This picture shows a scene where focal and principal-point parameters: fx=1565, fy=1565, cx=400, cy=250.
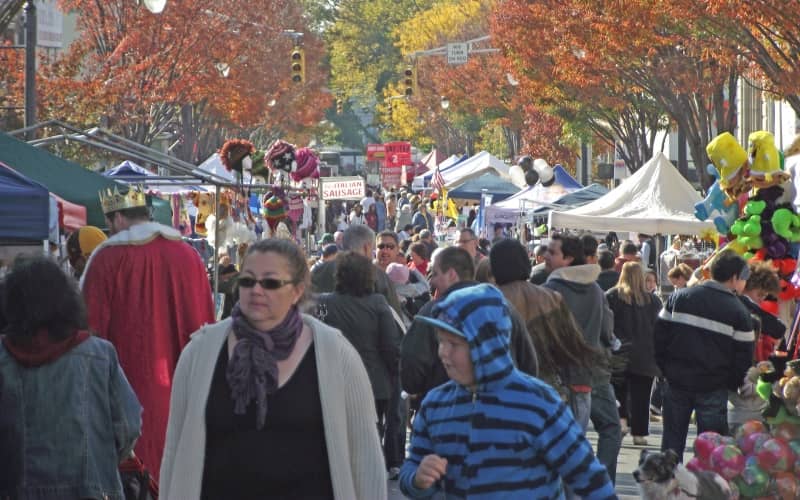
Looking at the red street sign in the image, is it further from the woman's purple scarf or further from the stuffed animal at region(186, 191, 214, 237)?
the woman's purple scarf

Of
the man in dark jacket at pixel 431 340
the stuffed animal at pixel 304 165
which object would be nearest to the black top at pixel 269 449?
the man in dark jacket at pixel 431 340

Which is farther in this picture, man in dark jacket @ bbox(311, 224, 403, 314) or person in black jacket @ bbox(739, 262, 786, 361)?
person in black jacket @ bbox(739, 262, 786, 361)

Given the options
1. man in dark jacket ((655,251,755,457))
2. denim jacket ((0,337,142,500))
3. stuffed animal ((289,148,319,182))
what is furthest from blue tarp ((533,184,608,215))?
denim jacket ((0,337,142,500))

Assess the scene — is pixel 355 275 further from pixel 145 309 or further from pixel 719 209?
pixel 719 209

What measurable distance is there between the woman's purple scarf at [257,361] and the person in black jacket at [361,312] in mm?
4888

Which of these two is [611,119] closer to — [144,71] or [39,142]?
[144,71]

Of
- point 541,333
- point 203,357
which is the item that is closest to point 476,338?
point 203,357

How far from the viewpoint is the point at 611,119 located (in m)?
41.4

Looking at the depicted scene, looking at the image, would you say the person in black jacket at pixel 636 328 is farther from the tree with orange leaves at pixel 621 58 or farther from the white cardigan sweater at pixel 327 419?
the tree with orange leaves at pixel 621 58

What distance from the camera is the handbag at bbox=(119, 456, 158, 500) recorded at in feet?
19.9

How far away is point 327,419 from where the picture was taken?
4.46 metres

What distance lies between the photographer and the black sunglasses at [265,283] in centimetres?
457

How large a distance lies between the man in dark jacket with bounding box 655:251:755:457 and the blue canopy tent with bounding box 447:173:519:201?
86.7ft

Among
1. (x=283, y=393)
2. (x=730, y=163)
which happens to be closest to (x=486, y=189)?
(x=730, y=163)
